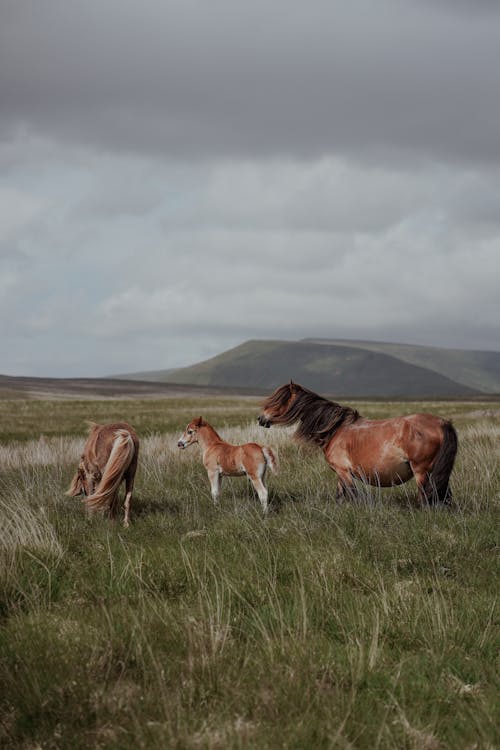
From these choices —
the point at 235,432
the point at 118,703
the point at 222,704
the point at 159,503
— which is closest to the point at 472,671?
the point at 222,704

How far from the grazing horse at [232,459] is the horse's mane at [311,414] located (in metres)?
0.62

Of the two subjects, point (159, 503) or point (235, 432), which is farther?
point (235, 432)

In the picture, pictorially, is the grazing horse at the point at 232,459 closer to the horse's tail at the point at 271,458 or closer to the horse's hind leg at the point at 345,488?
the horse's tail at the point at 271,458

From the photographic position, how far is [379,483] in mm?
9312

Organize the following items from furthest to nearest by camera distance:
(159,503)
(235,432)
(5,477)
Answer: (235,432), (5,477), (159,503)

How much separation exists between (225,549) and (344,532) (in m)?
1.45

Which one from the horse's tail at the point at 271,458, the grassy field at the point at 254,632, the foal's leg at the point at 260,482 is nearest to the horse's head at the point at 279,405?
the horse's tail at the point at 271,458

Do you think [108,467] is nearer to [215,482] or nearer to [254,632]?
[215,482]

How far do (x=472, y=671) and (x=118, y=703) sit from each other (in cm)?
234

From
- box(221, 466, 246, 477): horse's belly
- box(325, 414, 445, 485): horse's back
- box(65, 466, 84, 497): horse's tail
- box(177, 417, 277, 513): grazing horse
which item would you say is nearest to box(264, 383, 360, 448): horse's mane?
box(325, 414, 445, 485): horse's back

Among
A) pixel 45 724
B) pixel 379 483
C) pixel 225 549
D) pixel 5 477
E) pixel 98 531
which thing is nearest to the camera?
pixel 45 724

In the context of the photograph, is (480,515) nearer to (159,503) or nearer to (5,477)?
(159,503)

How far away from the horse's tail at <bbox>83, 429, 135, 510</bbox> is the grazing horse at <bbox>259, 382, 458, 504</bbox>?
7.18 feet

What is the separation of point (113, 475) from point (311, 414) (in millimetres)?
3145
